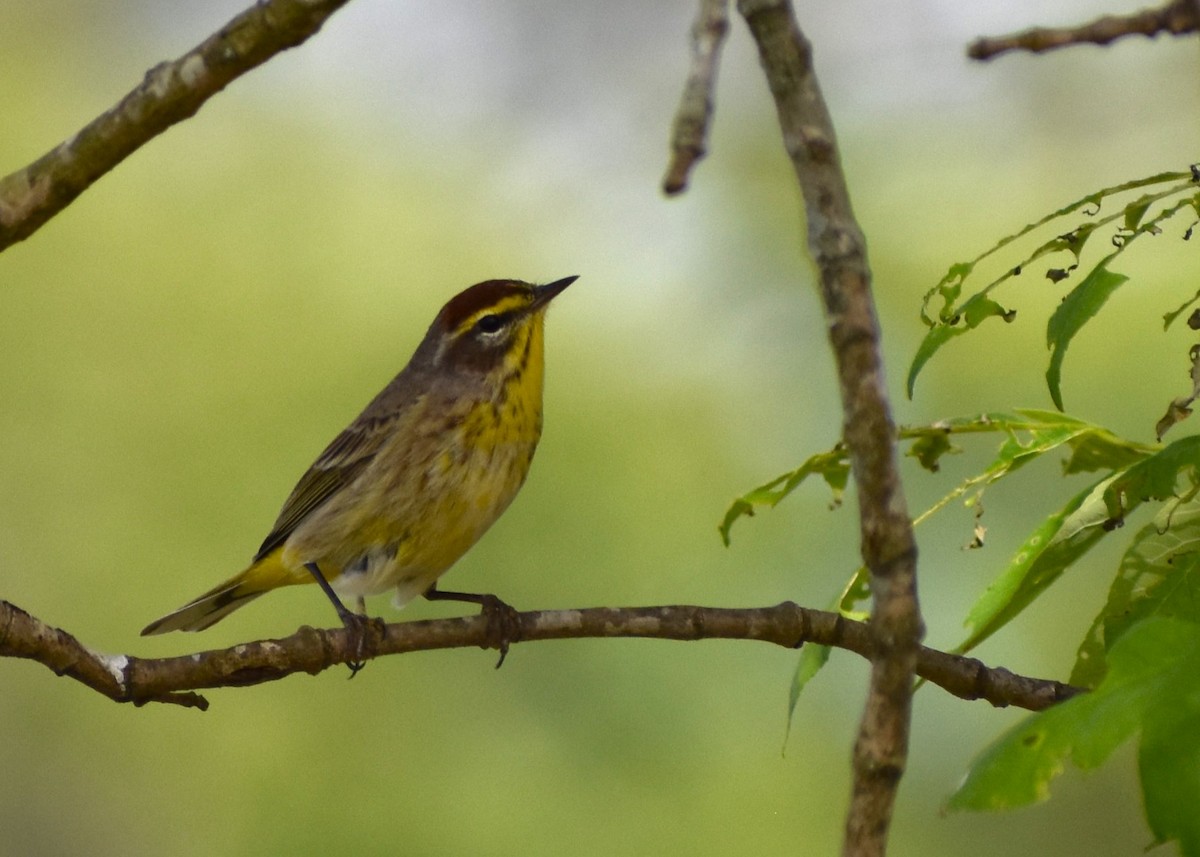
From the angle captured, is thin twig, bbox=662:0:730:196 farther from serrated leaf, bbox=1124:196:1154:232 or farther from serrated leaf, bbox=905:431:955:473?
serrated leaf, bbox=905:431:955:473

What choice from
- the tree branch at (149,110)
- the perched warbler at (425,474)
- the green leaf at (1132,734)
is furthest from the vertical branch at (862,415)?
the perched warbler at (425,474)

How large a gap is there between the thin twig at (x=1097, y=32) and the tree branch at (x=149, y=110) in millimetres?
1202

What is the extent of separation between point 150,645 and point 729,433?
390cm

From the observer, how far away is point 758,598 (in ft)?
26.4

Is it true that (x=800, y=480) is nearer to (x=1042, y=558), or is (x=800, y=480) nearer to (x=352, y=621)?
(x=1042, y=558)

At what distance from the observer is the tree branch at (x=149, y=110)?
2525 millimetres

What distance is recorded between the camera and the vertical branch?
5.44 feet

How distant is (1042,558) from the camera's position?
2693 millimetres

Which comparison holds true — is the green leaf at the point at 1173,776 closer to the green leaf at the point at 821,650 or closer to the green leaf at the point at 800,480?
the green leaf at the point at 821,650

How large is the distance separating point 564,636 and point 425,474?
71.2 inches

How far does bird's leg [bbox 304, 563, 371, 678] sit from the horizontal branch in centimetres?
35

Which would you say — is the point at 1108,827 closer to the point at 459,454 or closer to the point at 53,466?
the point at 459,454

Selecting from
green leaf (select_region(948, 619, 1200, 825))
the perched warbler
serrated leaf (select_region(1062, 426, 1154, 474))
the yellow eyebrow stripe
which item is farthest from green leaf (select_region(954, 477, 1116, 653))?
the yellow eyebrow stripe

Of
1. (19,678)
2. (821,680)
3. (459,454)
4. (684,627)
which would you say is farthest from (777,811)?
(19,678)
